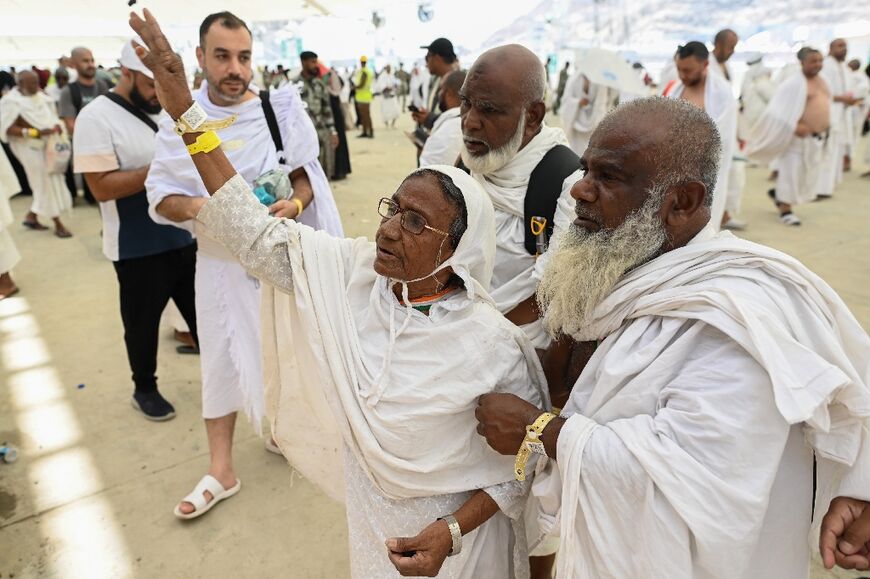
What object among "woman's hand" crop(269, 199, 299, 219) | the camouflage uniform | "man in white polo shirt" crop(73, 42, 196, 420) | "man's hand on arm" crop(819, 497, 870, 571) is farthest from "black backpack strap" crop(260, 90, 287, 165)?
the camouflage uniform

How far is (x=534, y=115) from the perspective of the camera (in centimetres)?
208

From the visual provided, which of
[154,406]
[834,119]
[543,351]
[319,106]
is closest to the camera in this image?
[543,351]

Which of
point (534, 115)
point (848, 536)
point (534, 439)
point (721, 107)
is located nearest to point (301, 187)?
point (534, 115)

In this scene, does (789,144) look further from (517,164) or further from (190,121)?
(190,121)

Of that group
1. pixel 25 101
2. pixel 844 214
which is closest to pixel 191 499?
pixel 25 101

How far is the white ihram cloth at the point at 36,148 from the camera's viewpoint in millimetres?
7570

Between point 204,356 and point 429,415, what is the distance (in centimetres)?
168

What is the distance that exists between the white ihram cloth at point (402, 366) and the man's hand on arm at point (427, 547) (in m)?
0.08

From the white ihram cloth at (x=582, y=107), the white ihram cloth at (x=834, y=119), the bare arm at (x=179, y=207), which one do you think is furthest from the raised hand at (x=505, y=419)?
the white ihram cloth at (x=834, y=119)

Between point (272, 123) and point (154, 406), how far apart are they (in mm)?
2033

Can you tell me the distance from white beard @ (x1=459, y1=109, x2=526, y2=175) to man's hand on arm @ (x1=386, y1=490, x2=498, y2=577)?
1151 millimetres

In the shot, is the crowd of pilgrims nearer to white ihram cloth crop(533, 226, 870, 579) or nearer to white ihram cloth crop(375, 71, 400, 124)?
white ihram cloth crop(533, 226, 870, 579)

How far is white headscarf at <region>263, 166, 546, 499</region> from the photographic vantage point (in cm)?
151

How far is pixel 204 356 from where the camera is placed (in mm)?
2779
